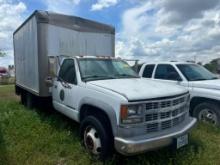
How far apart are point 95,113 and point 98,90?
1.54 ft

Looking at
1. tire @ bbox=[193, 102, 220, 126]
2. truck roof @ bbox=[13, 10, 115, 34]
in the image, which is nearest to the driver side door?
truck roof @ bbox=[13, 10, 115, 34]

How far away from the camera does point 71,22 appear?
786 cm

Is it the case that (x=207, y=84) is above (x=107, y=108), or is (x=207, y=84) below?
above

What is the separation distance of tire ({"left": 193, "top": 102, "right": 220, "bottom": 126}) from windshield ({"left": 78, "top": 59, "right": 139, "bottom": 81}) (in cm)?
220

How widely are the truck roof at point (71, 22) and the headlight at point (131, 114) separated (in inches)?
165

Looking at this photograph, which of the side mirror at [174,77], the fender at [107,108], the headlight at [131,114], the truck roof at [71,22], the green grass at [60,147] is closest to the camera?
the headlight at [131,114]

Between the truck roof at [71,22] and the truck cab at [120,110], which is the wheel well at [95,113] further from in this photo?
the truck roof at [71,22]

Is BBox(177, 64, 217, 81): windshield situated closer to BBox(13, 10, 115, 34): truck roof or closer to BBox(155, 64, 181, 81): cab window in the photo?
BBox(155, 64, 181, 81): cab window

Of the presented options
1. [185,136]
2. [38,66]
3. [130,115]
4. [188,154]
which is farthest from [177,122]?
[38,66]

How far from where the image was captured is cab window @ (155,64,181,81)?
8.01 m

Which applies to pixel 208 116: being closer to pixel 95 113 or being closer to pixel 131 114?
pixel 95 113

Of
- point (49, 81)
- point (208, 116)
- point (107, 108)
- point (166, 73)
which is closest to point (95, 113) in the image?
point (107, 108)

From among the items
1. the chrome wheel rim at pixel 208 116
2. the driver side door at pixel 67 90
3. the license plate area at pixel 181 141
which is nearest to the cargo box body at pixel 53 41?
the driver side door at pixel 67 90

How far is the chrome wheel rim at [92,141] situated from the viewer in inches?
186
